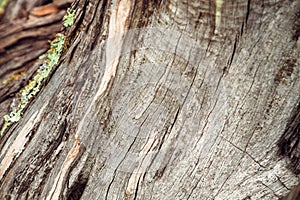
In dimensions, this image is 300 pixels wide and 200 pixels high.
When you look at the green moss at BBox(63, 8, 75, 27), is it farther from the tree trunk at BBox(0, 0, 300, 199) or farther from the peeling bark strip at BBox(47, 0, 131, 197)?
the peeling bark strip at BBox(47, 0, 131, 197)

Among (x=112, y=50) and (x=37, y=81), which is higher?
(x=112, y=50)

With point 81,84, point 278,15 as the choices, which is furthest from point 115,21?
point 278,15

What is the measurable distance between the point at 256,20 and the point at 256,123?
46 centimetres

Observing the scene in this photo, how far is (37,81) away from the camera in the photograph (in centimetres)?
272

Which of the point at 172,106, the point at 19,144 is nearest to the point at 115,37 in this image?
the point at 172,106

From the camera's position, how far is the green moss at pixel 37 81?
2.64 meters

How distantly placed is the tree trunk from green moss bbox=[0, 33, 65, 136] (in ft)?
0.52

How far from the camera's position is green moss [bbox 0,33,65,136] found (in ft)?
8.68

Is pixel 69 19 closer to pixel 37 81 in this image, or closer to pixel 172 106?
pixel 37 81

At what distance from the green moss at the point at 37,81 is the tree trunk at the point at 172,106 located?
6.2 inches

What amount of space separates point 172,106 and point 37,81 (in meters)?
Answer: 0.85

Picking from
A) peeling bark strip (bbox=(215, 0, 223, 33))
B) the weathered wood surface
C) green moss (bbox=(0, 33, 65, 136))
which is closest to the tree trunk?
peeling bark strip (bbox=(215, 0, 223, 33))

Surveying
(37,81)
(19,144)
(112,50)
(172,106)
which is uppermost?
(112,50)

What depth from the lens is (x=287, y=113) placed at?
2.17m
